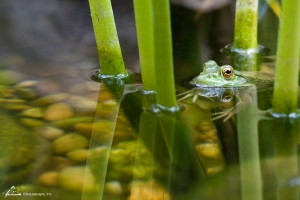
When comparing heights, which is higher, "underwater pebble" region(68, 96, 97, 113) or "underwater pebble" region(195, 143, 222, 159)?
"underwater pebble" region(68, 96, 97, 113)

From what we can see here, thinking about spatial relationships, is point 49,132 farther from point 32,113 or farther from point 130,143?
point 130,143

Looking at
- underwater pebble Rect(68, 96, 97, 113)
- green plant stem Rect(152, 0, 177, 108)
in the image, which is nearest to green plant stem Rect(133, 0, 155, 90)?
green plant stem Rect(152, 0, 177, 108)

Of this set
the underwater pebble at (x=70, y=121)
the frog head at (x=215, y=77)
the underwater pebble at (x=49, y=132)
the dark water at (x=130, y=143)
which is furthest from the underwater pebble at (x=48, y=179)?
the frog head at (x=215, y=77)

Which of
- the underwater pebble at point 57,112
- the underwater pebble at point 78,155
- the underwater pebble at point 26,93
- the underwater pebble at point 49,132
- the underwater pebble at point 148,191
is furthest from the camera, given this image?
the underwater pebble at point 26,93

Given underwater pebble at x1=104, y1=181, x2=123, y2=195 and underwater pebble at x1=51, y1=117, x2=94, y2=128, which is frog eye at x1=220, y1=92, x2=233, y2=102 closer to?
underwater pebble at x1=51, y1=117, x2=94, y2=128

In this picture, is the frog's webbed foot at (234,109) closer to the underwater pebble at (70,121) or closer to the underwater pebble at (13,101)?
the underwater pebble at (70,121)

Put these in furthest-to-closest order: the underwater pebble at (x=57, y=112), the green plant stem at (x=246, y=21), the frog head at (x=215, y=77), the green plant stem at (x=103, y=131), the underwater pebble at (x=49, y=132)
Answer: the green plant stem at (x=246, y=21)
the frog head at (x=215, y=77)
the underwater pebble at (x=57, y=112)
the underwater pebble at (x=49, y=132)
the green plant stem at (x=103, y=131)

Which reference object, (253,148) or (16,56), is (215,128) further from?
(16,56)

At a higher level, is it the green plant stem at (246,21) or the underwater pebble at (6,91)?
the green plant stem at (246,21)
